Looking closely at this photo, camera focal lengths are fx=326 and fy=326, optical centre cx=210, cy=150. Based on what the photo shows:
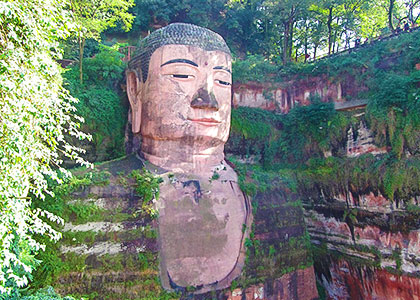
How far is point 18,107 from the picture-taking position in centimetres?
387

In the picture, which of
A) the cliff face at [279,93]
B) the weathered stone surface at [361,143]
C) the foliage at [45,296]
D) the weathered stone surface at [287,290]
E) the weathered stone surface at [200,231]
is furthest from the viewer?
the cliff face at [279,93]

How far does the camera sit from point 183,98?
748 cm

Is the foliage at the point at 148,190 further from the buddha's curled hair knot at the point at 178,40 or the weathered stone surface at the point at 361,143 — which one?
the weathered stone surface at the point at 361,143

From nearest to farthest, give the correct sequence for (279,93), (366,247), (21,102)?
(21,102) < (366,247) < (279,93)

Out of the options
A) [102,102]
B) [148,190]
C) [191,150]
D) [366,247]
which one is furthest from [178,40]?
[366,247]

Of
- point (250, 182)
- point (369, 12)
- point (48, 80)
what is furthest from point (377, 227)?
point (369, 12)

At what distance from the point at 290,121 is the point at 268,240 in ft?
16.2

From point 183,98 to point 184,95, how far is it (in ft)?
0.24

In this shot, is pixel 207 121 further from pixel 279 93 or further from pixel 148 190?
pixel 279 93

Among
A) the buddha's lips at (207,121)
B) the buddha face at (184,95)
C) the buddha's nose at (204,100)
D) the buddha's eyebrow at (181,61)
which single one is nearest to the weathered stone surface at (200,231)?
the buddha face at (184,95)

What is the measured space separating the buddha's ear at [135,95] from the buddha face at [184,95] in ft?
1.15

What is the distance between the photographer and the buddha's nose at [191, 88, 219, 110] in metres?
7.39

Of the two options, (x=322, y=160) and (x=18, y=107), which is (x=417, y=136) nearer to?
(x=322, y=160)

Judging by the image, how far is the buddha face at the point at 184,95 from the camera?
7.47 meters
